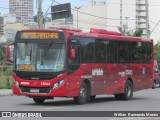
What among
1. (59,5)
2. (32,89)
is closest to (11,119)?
(32,89)

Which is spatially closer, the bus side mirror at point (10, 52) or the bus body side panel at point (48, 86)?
the bus body side panel at point (48, 86)

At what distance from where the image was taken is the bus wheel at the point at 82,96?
21.3 m

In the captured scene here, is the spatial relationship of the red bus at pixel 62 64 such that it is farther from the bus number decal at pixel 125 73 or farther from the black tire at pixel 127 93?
the black tire at pixel 127 93

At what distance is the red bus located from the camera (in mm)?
20312

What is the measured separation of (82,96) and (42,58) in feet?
8.12

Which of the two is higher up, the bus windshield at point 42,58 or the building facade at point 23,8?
the building facade at point 23,8

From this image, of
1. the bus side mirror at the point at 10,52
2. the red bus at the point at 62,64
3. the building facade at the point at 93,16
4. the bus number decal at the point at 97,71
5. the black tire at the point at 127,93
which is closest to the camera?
the red bus at the point at 62,64

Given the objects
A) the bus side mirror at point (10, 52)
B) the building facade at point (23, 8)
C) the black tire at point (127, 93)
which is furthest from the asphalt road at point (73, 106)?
the building facade at point (23, 8)

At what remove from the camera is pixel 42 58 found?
805 inches

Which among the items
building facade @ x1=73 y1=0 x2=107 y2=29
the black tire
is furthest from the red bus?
building facade @ x1=73 y1=0 x2=107 y2=29

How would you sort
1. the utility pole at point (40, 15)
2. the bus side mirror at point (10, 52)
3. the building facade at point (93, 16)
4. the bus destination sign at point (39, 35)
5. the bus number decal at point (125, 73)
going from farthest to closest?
the building facade at point (93, 16), the utility pole at point (40, 15), the bus number decal at point (125, 73), the bus side mirror at point (10, 52), the bus destination sign at point (39, 35)

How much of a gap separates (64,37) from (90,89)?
287cm

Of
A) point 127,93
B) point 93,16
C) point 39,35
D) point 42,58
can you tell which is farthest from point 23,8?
point 42,58

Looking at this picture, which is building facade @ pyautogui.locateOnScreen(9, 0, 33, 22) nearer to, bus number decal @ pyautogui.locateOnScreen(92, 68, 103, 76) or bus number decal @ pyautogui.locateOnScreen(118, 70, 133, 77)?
bus number decal @ pyautogui.locateOnScreen(118, 70, 133, 77)
